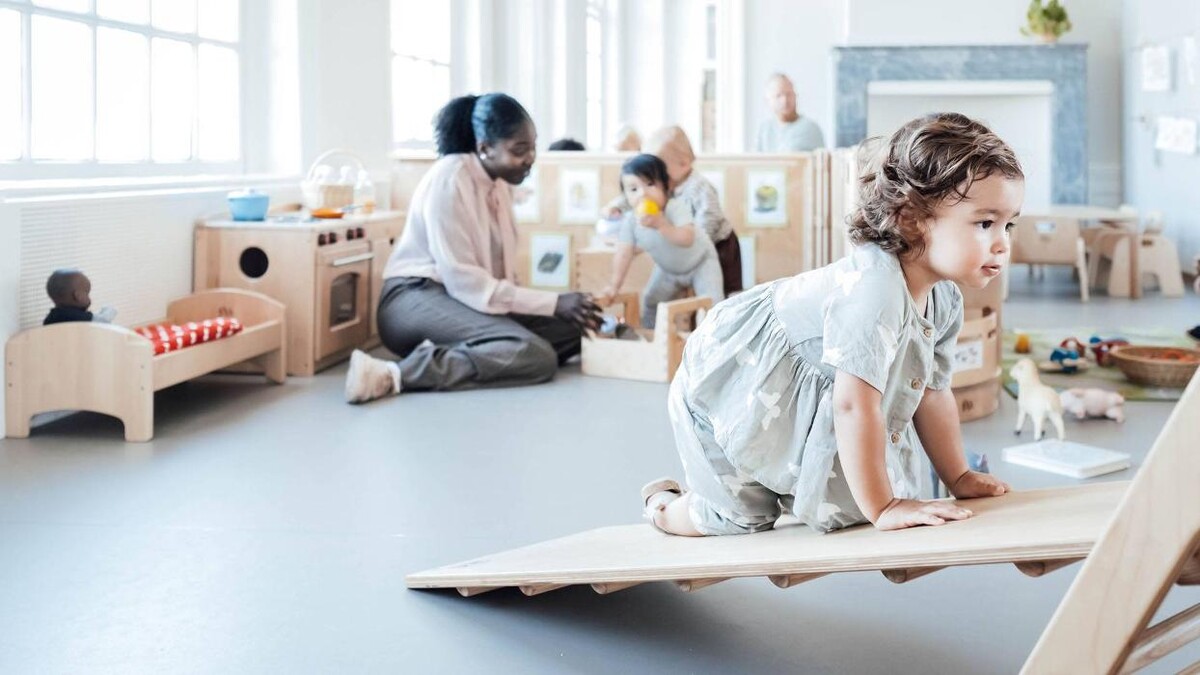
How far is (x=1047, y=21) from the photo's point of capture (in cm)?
1113

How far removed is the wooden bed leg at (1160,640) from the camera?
1.34 m

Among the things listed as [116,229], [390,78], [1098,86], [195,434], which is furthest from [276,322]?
[1098,86]

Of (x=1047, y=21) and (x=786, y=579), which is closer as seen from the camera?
(x=786, y=579)

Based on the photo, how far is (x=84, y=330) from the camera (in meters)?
3.87

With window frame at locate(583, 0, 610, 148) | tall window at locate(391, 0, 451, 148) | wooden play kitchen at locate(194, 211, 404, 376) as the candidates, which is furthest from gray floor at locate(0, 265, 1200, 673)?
window frame at locate(583, 0, 610, 148)

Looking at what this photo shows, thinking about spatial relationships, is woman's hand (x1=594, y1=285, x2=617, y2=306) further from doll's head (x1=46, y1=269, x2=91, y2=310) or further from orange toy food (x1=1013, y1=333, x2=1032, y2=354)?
doll's head (x1=46, y1=269, x2=91, y2=310)

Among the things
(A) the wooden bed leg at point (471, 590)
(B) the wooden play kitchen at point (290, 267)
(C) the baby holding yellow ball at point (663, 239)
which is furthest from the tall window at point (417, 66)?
(A) the wooden bed leg at point (471, 590)

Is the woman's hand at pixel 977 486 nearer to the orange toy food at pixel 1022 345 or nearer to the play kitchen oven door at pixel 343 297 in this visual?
the play kitchen oven door at pixel 343 297

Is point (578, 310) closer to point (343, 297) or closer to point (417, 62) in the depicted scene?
point (343, 297)

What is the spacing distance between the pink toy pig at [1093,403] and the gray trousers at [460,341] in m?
1.80

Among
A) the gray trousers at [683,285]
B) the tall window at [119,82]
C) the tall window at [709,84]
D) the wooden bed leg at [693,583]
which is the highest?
the tall window at [709,84]

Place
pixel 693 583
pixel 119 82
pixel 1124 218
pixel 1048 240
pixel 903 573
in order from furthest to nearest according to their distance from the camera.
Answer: pixel 1124 218 < pixel 1048 240 < pixel 119 82 < pixel 693 583 < pixel 903 573

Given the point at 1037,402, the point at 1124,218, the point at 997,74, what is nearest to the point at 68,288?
the point at 1037,402

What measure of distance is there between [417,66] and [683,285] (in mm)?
2848
